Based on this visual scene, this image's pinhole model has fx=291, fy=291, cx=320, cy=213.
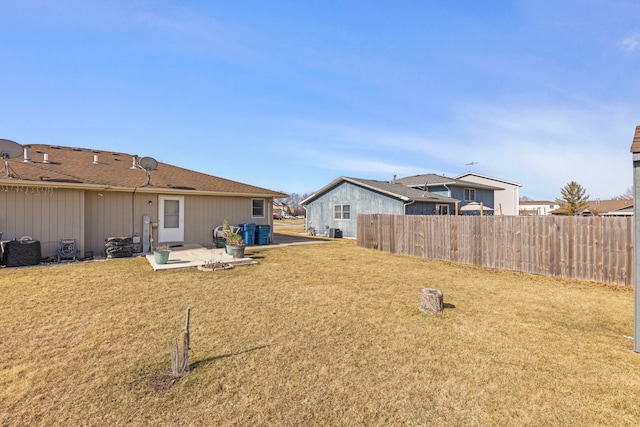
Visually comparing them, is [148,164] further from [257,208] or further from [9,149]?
[257,208]

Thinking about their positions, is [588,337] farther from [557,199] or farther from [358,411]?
[557,199]

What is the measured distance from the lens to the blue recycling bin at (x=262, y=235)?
1448 cm

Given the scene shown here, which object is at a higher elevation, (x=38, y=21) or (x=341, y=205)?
(x=38, y=21)

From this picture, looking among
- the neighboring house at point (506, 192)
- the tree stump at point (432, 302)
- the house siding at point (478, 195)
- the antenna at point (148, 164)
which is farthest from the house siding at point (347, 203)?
the neighboring house at point (506, 192)

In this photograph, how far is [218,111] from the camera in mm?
15742

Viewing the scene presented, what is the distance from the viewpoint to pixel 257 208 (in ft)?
49.4

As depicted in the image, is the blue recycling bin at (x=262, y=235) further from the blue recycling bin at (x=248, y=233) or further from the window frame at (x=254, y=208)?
the window frame at (x=254, y=208)

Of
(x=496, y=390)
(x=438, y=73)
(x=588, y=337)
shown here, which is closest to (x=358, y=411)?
(x=496, y=390)

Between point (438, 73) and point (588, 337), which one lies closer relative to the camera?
point (588, 337)

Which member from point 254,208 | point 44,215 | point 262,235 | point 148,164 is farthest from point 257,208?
point 44,215

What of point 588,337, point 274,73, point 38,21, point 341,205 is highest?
point 274,73

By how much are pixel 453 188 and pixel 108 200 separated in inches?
898

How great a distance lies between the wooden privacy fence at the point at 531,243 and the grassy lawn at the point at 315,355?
3.00 ft

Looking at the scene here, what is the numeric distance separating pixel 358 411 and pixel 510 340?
108 inches
